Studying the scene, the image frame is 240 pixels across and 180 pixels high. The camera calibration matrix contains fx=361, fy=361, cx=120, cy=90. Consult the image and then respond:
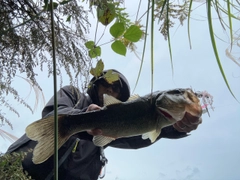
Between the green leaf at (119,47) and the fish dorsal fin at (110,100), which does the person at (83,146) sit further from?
the green leaf at (119,47)

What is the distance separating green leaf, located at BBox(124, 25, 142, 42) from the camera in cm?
78

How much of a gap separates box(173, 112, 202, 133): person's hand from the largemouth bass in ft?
0.24

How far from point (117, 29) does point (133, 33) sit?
0.12 feet

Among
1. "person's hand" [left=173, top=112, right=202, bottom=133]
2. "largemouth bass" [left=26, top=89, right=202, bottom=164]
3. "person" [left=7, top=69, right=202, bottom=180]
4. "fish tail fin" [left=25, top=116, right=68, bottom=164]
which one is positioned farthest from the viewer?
"person" [left=7, top=69, right=202, bottom=180]

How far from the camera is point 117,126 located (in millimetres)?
1041

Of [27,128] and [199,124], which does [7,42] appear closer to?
[27,128]

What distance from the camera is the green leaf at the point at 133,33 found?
0.78m

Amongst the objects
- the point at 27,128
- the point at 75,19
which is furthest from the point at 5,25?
the point at 27,128

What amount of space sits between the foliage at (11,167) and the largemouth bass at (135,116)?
13cm

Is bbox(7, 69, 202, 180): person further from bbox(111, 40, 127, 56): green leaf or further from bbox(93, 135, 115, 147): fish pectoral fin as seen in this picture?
bbox(111, 40, 127, 56): green leaf

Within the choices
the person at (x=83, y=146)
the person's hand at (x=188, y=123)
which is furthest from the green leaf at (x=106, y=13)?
the person at (x=83, y=146)

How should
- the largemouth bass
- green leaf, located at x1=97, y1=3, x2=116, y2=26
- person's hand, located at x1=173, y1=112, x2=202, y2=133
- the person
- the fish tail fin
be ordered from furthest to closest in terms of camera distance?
the person
person's hand, located at x1=173, y1=112, x2=202, y2=133
the largemouth bass
the fish tail fin
green leaf, located at x1=97, y1=3, x2=116, y2=26

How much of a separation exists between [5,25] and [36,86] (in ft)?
0.56

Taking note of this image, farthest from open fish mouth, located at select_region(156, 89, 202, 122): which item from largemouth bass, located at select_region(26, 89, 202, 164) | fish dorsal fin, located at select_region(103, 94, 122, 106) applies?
fish dorsal fin, located at select_region(103, 94, 122, 106)
